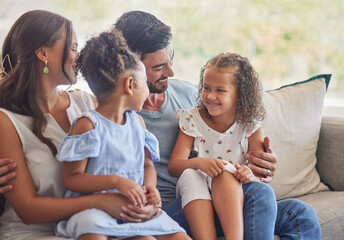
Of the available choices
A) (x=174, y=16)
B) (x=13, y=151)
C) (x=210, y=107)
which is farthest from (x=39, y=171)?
(x=174, y=16)

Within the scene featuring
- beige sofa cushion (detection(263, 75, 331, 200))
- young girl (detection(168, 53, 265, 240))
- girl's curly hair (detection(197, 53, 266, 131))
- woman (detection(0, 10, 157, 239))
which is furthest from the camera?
beige sofa cushion (detection(263, 75, 331, 200))

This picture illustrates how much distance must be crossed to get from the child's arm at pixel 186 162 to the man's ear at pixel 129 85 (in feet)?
1.38

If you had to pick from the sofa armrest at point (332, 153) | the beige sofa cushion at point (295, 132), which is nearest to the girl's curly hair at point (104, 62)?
the beige sofa cushion at point (295, 132)

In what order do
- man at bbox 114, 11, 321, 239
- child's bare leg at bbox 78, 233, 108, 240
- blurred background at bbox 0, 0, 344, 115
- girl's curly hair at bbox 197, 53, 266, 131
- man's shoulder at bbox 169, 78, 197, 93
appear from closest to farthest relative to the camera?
child's bare leg at bbox 78, 233, 108, 240, man at bbox 114, 11, 321, 239, girl's curly hair at bbox 197, 53, 266, 131, man's shoulder at bbox 169, 78, 197, 93, blurred background at bbox 0, 0, 344, 115

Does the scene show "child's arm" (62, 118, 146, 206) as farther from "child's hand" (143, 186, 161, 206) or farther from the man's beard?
the man's beard

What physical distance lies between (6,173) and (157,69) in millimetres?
782

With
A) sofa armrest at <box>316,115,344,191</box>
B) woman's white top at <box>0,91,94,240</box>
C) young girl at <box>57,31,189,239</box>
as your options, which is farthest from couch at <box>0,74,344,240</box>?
woman's white top at <box>0,91,94,240</box>

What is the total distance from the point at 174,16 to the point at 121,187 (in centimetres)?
294

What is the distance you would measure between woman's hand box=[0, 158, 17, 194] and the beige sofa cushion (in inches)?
49.5

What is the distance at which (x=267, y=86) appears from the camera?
4219mm

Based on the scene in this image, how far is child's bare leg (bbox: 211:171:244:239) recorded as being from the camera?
1.56m

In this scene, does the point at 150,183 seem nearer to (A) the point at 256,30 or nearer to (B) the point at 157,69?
(B) the point at 157,69

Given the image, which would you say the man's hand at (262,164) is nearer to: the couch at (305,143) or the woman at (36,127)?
the couch at (305,143)

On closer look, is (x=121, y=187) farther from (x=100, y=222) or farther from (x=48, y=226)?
(x=48, y=226)
